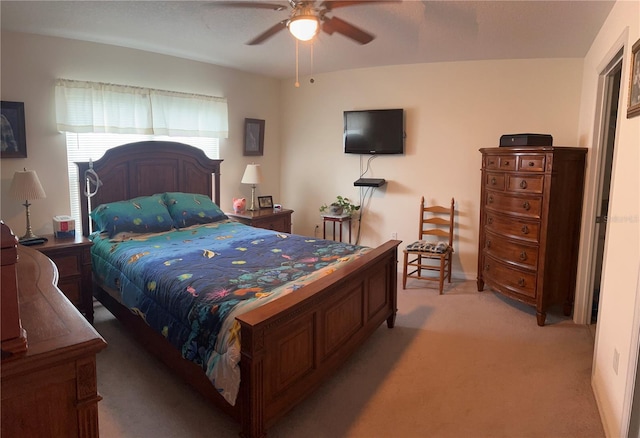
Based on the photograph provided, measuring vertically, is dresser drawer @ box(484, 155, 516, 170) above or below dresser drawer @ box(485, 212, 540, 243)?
above

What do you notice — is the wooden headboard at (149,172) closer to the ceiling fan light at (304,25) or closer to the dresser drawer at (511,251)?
the ceiling fan light at (304,25)

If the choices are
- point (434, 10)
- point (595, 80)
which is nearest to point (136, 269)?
point (434, 10)

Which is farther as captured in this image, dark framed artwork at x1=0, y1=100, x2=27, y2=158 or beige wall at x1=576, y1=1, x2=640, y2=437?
dark framed artwork at x1=0, y1=100, x2=27, y2=158

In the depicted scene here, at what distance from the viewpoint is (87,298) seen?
3.31m

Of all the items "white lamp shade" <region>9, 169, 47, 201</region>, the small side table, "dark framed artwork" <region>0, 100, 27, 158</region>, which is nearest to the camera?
"white lamp shade" <region>9, 169, 47, 201</region>

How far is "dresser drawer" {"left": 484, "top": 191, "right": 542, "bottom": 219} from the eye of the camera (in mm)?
3473

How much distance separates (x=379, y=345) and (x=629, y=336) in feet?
5.29

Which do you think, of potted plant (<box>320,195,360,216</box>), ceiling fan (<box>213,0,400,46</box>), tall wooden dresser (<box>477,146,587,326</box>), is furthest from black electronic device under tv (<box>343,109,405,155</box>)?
ceiling fan (<box>213,0,400,46</box>)

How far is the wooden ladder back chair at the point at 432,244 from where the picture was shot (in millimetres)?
4309

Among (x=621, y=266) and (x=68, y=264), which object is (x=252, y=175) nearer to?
(x=68, y=264)

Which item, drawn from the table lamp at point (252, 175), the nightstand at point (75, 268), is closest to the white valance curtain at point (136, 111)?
the table lamp at point (252, 175)

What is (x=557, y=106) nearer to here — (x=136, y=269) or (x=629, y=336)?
(x=629, y=336)

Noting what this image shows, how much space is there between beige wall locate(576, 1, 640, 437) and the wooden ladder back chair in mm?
1813

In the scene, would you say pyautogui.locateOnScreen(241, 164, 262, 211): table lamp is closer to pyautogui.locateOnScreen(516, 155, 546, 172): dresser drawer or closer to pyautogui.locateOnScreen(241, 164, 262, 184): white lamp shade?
pyautogui.locateOnScreen(241, 164, 262, 184): white lamp shade
